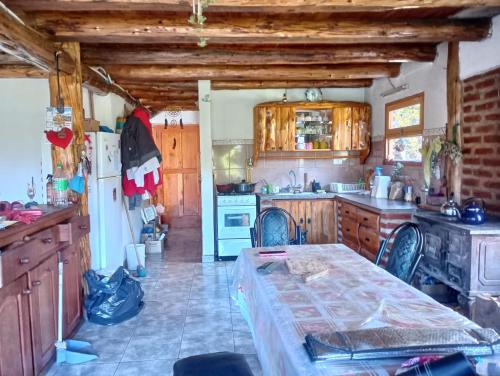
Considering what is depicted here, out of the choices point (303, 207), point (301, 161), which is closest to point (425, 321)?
point (303, 207)

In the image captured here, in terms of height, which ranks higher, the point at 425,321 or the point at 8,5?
the point at 8,5

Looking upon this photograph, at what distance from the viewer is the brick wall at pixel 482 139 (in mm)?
3123

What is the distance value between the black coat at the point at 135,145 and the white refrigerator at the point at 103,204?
1.32 feet

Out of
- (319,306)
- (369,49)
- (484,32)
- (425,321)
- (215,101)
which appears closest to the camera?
(425,321)

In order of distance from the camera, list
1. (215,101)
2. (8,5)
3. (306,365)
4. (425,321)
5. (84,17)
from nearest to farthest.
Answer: (306,365) → (425,321) → (8,5) → (84,17) → (215,101)

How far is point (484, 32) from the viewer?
3.21m

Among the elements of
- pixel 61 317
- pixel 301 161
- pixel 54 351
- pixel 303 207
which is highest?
pixel 301 161

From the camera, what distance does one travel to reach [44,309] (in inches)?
101

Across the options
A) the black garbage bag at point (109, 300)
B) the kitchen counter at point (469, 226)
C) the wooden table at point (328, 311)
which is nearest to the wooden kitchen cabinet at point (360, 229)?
the kitchen counter at point (469, 226)

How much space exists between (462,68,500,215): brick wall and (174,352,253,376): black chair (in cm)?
258

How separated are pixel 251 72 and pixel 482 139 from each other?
2626 millimetres

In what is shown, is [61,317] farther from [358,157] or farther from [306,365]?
[358,157]

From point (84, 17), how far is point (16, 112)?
2.16 m

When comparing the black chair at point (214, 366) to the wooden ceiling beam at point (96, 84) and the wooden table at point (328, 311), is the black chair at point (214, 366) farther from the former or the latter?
the wooden ceiling beam at point (96, 84)
